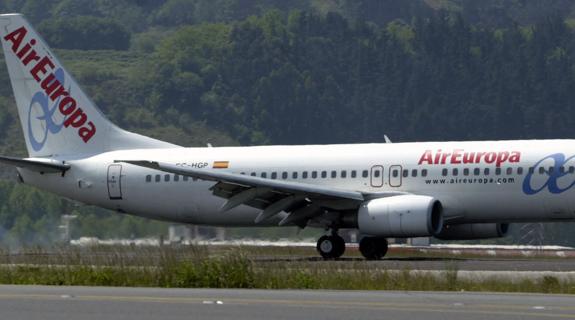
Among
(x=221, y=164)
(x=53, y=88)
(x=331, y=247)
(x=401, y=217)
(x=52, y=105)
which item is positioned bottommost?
(x=331, y=247)

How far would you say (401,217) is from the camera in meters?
43.2

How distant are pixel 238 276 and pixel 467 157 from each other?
15583 mm

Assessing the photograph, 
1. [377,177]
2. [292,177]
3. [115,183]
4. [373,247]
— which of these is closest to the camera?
[377,177]

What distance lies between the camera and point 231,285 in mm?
30547

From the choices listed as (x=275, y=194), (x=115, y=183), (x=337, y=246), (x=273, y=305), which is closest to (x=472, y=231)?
(x=337, y=246)

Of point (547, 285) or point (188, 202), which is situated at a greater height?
point (188, 202)

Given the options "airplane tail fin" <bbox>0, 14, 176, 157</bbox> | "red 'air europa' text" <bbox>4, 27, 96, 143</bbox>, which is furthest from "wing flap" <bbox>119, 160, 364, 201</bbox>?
"red 'air europa' text" <bbox>4, 27, 96, 143</bbox>

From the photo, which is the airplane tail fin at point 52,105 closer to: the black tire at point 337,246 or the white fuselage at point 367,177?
the white fuselage at point 367,177

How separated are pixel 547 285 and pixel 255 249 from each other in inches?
782

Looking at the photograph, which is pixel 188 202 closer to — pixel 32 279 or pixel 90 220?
pixel 90 220

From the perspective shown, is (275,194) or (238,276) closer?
(238,276)

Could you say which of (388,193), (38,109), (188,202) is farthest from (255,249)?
(38,109)

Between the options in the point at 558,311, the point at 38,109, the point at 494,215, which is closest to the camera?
the point at 558,311

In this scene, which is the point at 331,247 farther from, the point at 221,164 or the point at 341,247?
the point at 221,164
